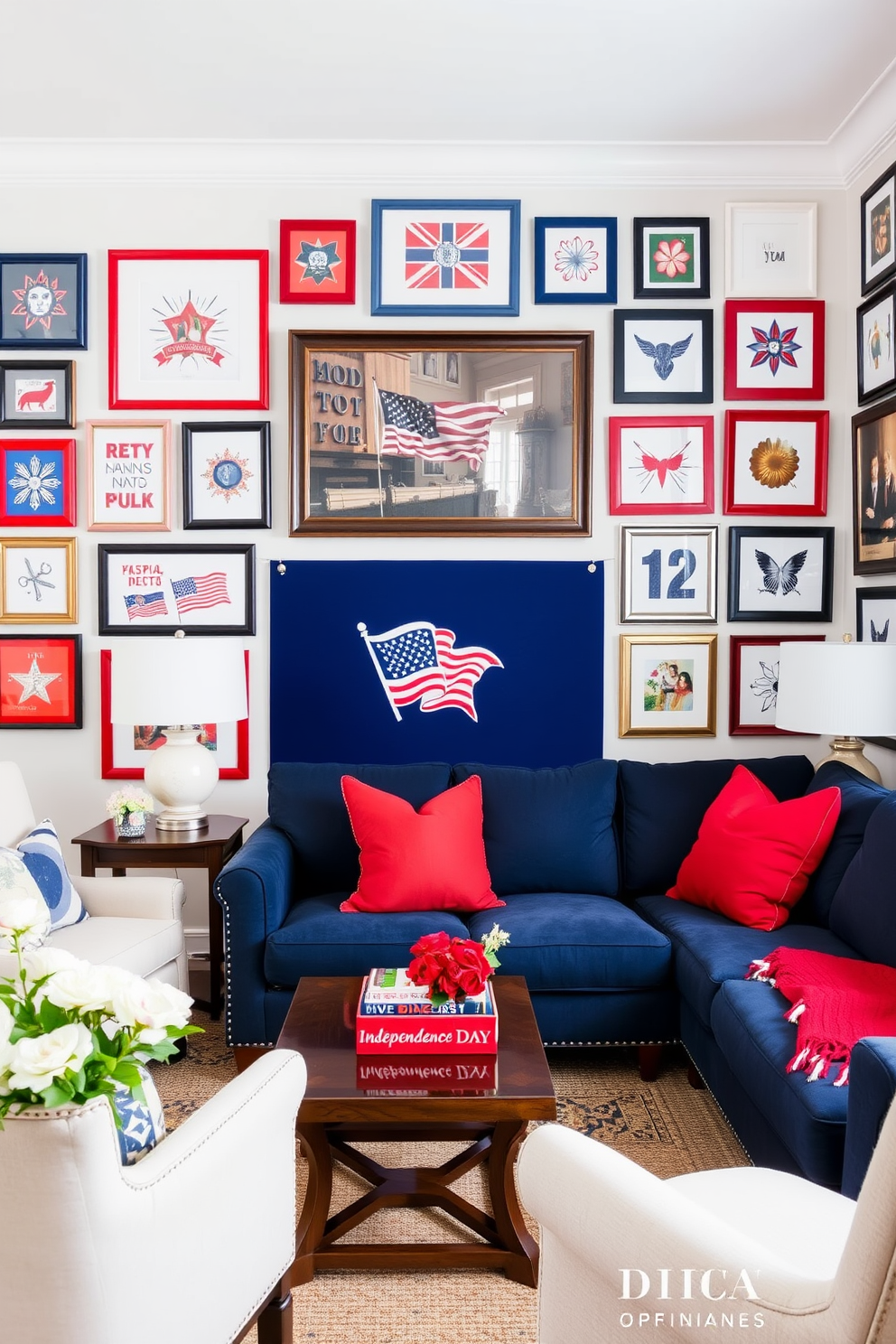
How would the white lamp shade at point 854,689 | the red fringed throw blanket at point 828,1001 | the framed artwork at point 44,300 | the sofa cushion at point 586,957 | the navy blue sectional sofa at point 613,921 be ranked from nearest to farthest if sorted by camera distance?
the red fringed throw blanket at point 828,1001, the navy blue sectional sofa at point 613,921, the sofa cushion at point 586,957, the white lamp shade at point 854,689, the framed artwork at point 44,300

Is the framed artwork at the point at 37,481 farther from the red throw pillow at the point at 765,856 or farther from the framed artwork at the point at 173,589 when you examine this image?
the red throw pillow at the point at 765,856

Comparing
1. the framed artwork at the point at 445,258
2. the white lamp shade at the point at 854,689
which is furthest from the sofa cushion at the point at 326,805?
the framed artwork at the point at 445,258

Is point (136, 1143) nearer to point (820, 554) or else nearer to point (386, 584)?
point (386, 584)

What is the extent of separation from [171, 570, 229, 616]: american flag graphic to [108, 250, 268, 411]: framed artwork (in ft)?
2.21

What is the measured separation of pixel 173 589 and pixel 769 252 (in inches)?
107

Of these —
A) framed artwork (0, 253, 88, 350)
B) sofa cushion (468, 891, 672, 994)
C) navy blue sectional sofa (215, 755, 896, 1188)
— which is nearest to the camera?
navy blue sectional sofa (215, 755, 896, 1188)

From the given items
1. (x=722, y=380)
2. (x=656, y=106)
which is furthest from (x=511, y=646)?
(x=656, y=106)

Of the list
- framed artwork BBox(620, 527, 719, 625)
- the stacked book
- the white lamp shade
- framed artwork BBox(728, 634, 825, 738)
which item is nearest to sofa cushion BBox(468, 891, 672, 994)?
the stacked book

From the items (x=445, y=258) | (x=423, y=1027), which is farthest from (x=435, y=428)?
(x=423, y=1027)

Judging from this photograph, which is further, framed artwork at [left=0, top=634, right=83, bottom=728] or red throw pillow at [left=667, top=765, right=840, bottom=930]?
framed artwork at [left=0, top=634, right=83, bottom=728]

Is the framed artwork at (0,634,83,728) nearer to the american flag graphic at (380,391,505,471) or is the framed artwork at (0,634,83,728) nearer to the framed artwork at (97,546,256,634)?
the framed artwork at (97,546,256,634)

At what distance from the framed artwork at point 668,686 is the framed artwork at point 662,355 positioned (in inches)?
38.2

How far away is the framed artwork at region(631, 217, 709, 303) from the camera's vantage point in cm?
380

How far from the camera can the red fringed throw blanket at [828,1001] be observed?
6.77 feet
